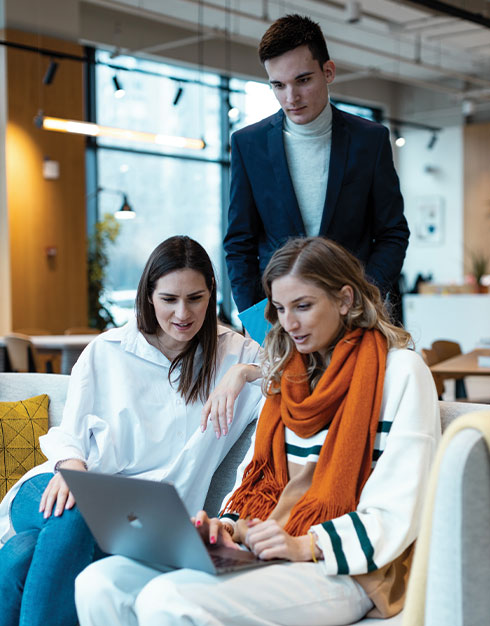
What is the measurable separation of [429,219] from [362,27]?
14.8 ft

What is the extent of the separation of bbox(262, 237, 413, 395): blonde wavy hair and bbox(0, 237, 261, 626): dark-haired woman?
1.31 ft

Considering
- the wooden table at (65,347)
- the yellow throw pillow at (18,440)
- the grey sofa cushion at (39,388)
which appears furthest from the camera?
the wooden table at (65,347)

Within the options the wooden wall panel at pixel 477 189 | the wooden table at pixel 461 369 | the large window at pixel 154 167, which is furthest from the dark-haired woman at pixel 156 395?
the wooden wall panel at pixel 477 189

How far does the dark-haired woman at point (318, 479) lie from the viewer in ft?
5.27

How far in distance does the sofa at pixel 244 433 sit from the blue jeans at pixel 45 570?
0.46 m

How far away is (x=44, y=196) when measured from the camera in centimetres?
844

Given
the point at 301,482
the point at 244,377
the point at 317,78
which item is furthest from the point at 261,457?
the point at 317,78

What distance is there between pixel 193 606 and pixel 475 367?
3.24 metres

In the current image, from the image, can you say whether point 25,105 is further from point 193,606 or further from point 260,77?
point 193,606

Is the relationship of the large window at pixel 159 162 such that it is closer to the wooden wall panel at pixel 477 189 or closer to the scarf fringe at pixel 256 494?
the wooden wall panel at pixel 477 189

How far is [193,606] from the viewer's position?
152cm

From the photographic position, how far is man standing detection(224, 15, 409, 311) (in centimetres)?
240

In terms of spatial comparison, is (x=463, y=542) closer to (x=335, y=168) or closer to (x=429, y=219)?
(x=335, y=168)

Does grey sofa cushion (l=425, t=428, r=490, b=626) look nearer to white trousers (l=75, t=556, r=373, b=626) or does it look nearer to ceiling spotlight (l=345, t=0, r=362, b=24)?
white trousers (l=75, t=556, r=373, b=626)
